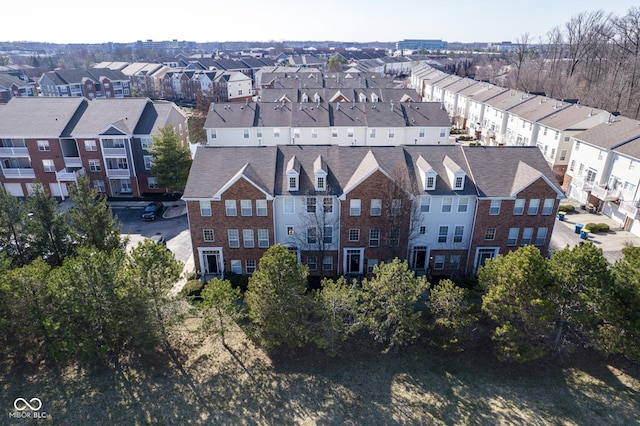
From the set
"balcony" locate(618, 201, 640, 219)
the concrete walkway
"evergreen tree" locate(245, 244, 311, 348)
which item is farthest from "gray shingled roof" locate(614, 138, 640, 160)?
"evergreen tree" locate(245, 244, 311, 348)

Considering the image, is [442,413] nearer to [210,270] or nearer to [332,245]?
[332,245]

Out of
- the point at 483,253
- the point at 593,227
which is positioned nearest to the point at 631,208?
the point at 593,227

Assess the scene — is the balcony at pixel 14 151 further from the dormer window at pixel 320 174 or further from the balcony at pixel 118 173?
the dormer window at pixel 320 174

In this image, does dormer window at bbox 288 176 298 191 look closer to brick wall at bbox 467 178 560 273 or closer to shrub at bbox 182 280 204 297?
shrub at bbox 182 280 204 297

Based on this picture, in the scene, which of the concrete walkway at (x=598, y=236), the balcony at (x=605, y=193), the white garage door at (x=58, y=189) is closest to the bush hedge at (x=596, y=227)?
the concrete walkway at (x=598, y=236)

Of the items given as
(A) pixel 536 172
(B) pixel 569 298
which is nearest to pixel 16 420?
(B) pixel 569 298

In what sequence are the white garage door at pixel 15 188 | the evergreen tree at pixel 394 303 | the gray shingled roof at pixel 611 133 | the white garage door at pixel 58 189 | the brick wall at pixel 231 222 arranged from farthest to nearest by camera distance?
the white garage door at pixel 15 188 < the white garage door at pixel 58 189 < the gray shingled roof at pixel 611 133 < the brick wall at pixel 231 222 < the evergreen tree at pixel 394 303
